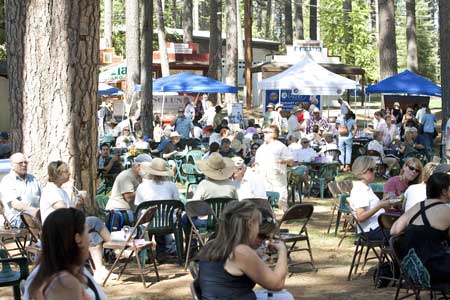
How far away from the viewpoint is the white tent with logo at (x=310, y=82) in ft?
74.0

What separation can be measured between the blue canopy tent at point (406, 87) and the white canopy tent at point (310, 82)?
1.09 metres

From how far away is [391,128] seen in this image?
21391mm

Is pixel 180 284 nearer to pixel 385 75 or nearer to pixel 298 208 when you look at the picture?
pixel 298 208

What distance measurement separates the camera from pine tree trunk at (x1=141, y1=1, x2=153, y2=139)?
2334 centimetres

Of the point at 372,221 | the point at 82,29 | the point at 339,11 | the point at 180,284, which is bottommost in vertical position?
the point at 180,284

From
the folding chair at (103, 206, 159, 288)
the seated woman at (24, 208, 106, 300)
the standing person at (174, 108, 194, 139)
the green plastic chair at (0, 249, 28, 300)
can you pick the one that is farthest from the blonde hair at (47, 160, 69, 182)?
the standing person at (174, 108, 194, 139)

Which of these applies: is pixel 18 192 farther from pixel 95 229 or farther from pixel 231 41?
pixel 231 41

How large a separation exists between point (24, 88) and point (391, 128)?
519 inches

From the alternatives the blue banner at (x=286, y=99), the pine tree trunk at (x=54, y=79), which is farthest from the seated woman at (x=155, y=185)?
the blue banner at (x=286, y=99)

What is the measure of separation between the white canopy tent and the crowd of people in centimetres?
69

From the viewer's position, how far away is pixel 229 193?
10.1m

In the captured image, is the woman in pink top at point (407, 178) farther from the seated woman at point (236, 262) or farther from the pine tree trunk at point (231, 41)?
the pine tree trunk at point (231, 41)

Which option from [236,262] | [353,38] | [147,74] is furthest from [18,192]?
[353,38]

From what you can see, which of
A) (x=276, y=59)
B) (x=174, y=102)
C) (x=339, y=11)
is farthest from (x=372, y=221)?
(x=339, y=11)
